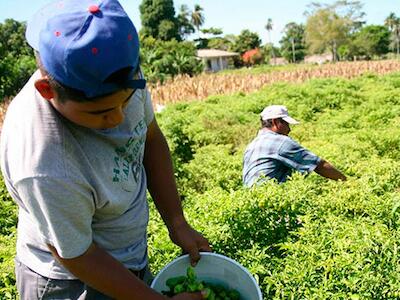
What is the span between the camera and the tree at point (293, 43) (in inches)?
2697

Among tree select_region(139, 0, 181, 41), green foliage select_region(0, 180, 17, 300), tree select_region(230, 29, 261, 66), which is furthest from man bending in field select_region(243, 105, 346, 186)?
tree select_region(230, 29, 261, 66)

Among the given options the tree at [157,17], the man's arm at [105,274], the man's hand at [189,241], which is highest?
the tree at [157,17]

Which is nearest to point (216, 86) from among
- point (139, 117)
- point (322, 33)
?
point (139, 117)

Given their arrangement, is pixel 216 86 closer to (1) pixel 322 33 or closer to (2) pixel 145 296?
(2) pixel 145 296

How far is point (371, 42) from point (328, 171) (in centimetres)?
5859

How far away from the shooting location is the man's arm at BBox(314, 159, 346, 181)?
4016 mm

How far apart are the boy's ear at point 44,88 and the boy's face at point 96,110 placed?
2 centimetres

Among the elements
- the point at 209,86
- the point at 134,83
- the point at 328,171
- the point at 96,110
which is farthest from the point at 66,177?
the point at 209,86

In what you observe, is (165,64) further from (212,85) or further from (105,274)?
(105,274)

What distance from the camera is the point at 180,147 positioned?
7.92 m

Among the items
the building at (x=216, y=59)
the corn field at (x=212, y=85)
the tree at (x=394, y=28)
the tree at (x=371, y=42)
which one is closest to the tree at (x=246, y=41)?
the building at (x=216, y=59)

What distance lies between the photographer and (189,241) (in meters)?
1.84

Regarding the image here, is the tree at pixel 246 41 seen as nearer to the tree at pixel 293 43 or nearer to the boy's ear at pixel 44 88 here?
the tree at pixel 293 43

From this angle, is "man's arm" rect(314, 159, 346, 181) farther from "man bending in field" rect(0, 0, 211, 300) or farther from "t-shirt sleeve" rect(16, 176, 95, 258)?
"t-shirt sleeve" rect(16, 176, 95, 258)
